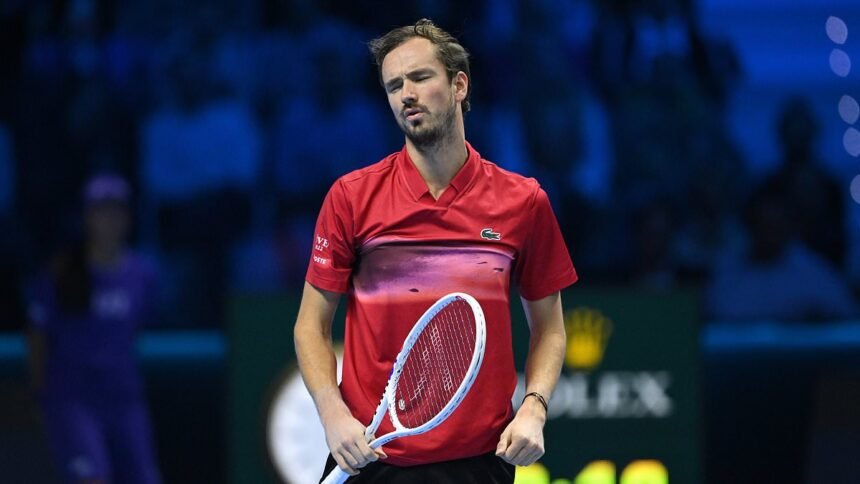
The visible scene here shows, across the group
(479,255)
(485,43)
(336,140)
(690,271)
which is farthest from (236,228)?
(479,255)

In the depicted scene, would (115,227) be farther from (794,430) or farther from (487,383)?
(487,383)

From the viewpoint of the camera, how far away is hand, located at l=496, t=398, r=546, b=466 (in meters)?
2.64

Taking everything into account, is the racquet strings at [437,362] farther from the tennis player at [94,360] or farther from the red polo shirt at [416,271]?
the tennis player at [94,360]

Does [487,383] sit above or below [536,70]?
below

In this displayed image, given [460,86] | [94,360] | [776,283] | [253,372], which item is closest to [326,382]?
[460,86]

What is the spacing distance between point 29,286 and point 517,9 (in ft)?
9.72

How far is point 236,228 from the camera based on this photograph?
7090mm

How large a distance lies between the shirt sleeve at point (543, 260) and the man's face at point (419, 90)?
0.28 meters

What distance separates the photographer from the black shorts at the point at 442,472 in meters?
2.78

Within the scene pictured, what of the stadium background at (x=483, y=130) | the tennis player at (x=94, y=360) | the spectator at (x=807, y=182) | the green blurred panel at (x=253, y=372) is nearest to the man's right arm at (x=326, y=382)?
the green blurred panel at (x=253, y=372)

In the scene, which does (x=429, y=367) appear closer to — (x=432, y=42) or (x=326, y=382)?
(x=326, y=382)

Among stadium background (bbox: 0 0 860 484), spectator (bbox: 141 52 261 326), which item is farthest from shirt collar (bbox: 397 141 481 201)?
spectator (bbox: 141 52 261 326)

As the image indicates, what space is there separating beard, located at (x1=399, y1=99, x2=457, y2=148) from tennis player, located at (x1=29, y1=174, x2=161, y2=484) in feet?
12.2

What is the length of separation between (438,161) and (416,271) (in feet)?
0.78
